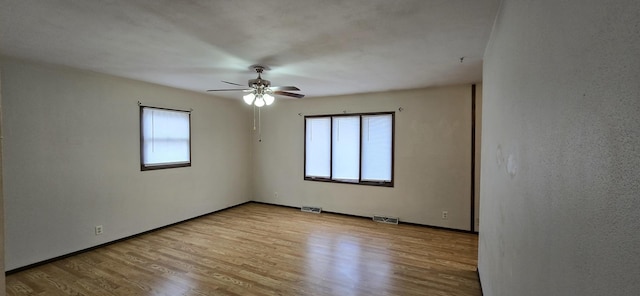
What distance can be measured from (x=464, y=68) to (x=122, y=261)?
4.78m

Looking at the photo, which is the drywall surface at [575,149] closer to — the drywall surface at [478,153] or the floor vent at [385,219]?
the drywall surface at [478,153]

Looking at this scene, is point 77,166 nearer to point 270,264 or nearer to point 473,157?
point 270,264

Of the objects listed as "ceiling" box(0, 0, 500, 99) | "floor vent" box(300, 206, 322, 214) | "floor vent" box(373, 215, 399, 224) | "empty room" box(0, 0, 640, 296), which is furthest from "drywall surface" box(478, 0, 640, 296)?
"floor vent" box(300, 206, 322, 214)

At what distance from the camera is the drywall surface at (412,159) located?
4371 mm

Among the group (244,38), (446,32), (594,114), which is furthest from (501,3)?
(244,38)

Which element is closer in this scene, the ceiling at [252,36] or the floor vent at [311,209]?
the ceiling at [252,36]

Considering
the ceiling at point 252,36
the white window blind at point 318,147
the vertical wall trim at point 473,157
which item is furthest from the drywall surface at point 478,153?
A: the white window blind at point 318,147

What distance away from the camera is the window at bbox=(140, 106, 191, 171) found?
4230 millimetres

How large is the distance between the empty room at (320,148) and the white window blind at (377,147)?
4 cm

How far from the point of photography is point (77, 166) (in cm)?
348

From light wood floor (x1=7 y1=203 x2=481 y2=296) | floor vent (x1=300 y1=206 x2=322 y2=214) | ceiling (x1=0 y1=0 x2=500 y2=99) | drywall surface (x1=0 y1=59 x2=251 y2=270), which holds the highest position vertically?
ceiling (x1=0 y1=0 x2=500 y2=99)

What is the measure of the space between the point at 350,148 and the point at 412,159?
1.18m

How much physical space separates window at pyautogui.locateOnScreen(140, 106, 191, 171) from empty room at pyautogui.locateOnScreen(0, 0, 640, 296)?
34 millimetres

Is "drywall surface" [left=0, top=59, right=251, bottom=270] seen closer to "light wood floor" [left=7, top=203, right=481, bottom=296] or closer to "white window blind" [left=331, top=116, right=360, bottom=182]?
"light wood floor" [left=7, top=203, right=481, bottom=296]
